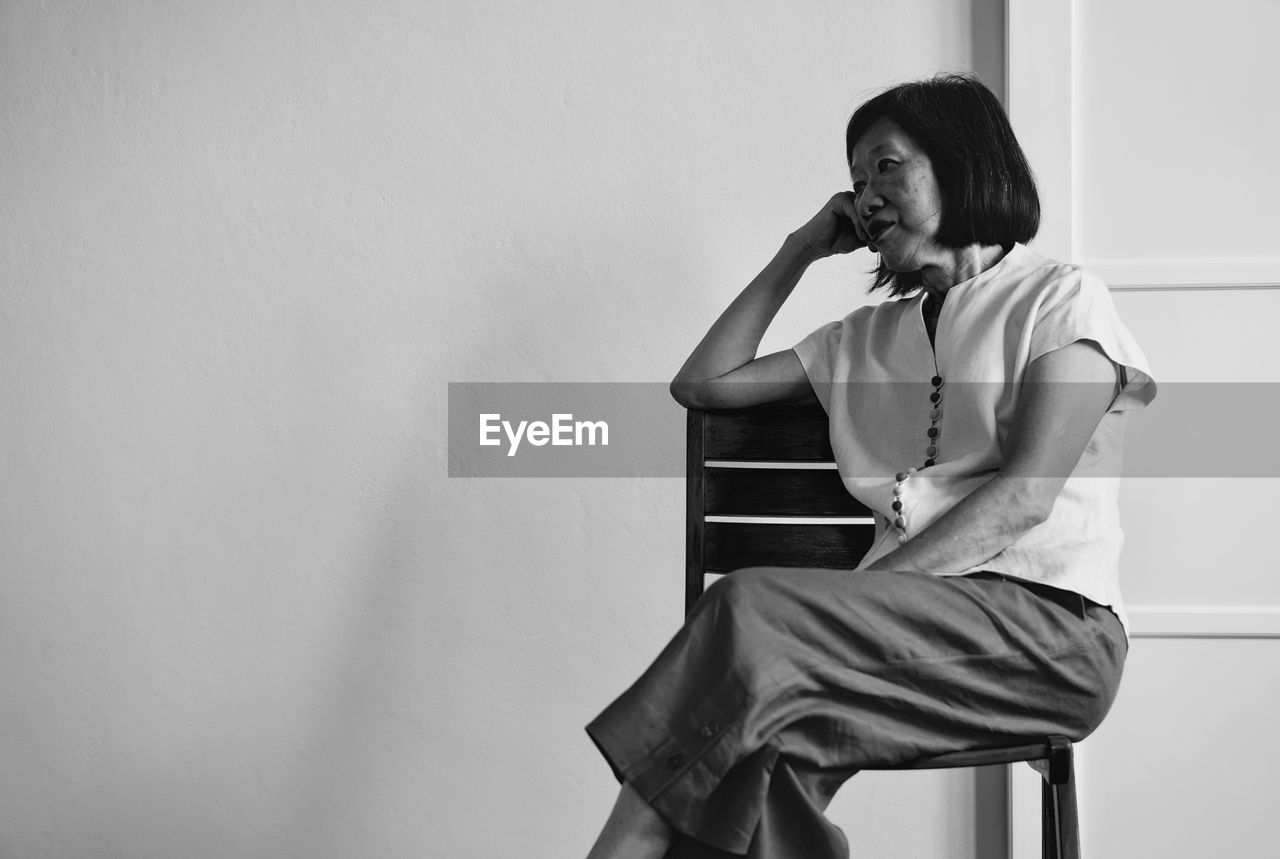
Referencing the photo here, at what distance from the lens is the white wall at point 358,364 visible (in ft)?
5.60

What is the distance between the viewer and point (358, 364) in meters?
1.77

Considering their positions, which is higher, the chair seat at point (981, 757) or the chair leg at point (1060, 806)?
the chair seat at point (981, 757)

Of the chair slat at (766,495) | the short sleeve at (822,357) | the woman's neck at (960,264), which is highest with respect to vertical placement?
the woman's neck at (960,264)

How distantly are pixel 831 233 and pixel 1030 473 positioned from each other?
455 mm

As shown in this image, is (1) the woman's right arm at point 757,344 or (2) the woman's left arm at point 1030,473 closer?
(2) the woman's left arm at point 1030,473

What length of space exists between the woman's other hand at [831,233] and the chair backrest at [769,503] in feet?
0.68

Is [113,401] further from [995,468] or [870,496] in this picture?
[995,468]

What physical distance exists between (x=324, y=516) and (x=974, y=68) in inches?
47.6

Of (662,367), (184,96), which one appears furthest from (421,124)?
(662,367)

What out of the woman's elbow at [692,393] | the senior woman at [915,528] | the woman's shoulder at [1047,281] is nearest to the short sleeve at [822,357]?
the senior woman at [915,528]

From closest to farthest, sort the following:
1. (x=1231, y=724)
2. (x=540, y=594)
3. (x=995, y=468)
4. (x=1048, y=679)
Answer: (x=1048, y=679)
(x=995, y=468)
(x=1231, y=724)
(x=540, y=594)

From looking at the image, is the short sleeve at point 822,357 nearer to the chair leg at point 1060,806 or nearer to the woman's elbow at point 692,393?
the woman's elbow at point 692,393

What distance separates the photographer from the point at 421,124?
176 centimetres

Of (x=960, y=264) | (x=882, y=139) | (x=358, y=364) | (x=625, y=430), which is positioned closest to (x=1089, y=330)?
(x=960, y=264)
